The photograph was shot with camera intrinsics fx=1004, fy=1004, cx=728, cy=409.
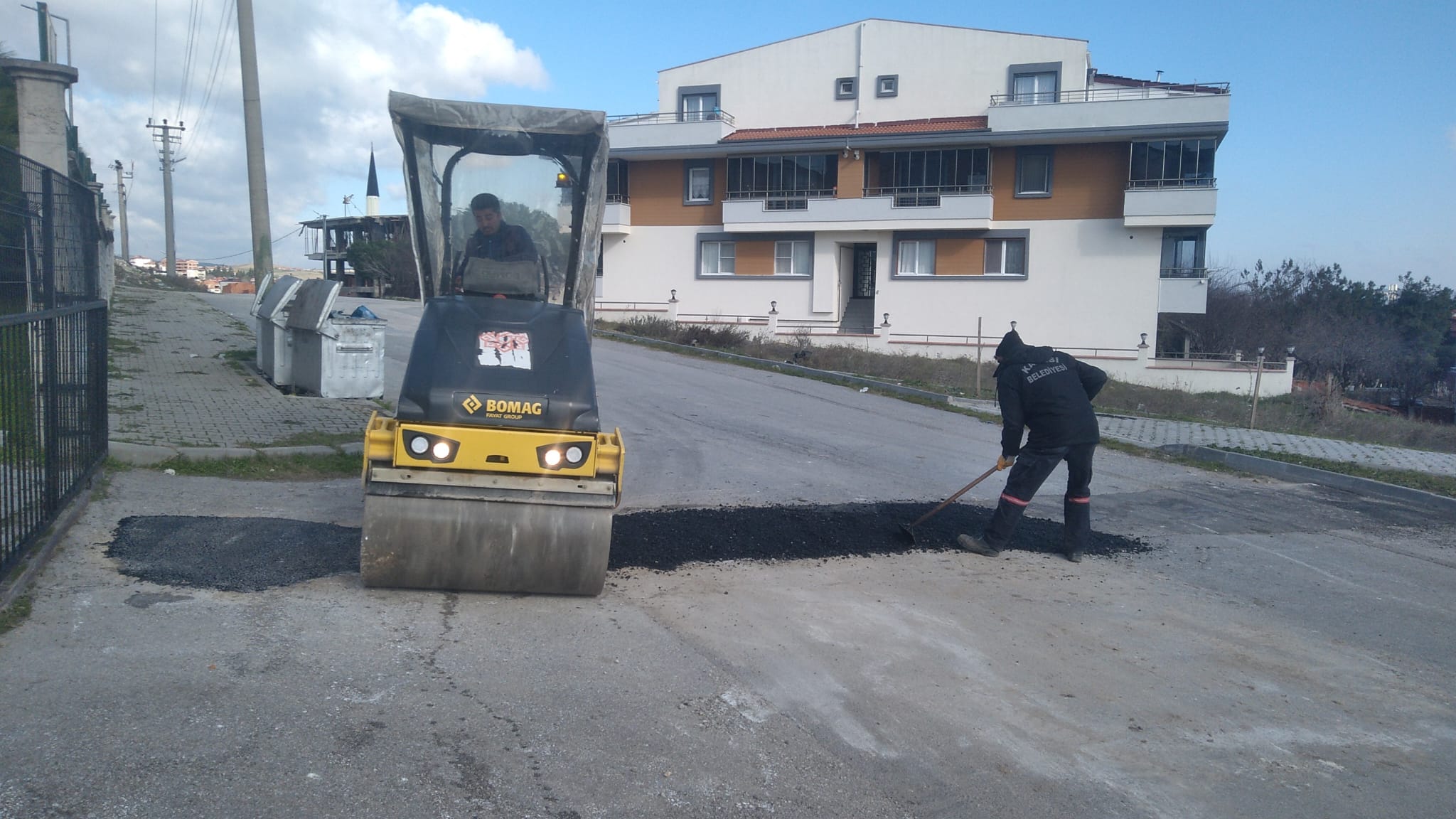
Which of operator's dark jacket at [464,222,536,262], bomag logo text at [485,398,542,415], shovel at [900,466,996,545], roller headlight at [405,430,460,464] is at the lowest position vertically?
shovel at [900,466,996,545]

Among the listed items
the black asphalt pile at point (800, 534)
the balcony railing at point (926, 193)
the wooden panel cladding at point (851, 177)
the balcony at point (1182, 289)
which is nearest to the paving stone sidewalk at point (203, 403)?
the black asphalt pile at point (800, 534)

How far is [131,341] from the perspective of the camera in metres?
17.7

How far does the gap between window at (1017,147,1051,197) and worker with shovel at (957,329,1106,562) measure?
26.0m

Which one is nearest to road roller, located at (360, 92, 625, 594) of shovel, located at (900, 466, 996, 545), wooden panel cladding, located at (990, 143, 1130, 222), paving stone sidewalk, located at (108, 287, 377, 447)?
shovel, located at (900, 466, 996, 545)

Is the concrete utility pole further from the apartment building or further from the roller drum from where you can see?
the apartment building

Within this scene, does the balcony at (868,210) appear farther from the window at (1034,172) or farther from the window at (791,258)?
the window at (1034,172)

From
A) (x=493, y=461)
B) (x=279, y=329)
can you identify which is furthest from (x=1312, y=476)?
(x=279, y=329)

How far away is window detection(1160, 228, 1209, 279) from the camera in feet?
102

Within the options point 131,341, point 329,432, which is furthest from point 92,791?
point 131,341

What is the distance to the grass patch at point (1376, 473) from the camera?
1188 centimetres

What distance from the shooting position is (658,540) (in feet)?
25.4

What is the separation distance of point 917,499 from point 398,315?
23.5 metres

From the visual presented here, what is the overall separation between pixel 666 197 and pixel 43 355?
103 feet

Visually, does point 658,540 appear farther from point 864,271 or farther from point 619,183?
point 619,183
